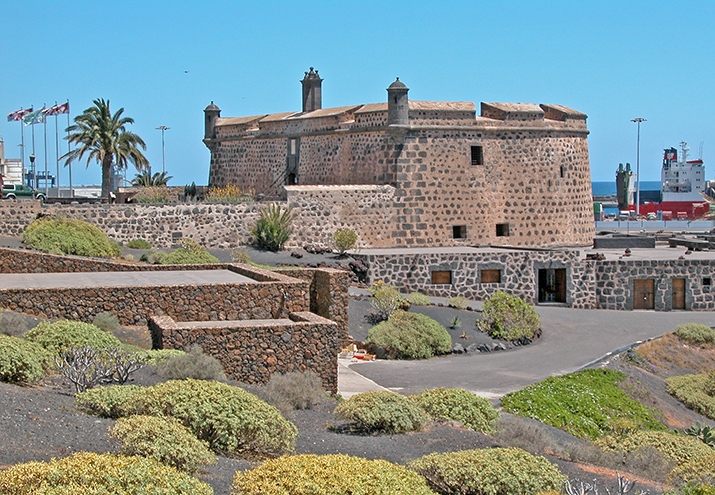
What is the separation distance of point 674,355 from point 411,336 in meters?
7.04

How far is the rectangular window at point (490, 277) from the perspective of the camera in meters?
27.7

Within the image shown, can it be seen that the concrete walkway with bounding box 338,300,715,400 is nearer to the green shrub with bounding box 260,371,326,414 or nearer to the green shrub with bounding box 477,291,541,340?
the green shrub with bounding box 477,291,541,340

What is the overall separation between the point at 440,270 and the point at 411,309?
17.8 feet

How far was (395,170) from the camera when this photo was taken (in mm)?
33188

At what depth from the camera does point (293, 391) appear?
35.6 ft

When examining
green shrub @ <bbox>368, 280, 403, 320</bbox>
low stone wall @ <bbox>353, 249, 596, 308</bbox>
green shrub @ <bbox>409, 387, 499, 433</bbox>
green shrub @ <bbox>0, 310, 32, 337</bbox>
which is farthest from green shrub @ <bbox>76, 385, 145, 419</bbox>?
low stone wall @ <bbox>353, 249, 596, 308</bbox>

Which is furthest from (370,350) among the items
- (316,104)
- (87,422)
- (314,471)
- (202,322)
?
(316,104)

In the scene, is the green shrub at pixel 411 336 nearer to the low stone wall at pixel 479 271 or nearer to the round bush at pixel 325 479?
the low stone wall at pixel 479 271

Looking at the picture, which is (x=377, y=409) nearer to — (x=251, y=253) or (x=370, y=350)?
(x=370, y=350)

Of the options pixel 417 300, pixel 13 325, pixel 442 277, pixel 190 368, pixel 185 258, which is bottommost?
pixel 417 300

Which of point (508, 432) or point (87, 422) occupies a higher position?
point (87, 422)

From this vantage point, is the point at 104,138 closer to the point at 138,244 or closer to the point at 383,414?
the point at 138,244

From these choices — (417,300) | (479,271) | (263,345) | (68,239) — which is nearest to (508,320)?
(417,300)

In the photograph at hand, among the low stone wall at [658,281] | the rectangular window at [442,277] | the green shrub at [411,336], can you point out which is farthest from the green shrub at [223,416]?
the low stone wall at [658,281]
